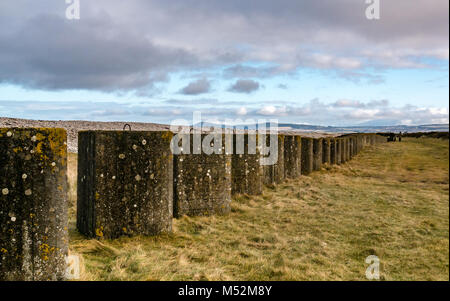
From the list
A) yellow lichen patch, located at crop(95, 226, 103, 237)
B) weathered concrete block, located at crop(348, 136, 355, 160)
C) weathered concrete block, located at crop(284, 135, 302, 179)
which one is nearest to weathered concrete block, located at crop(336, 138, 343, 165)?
weathered concrete block, located at crop(348, 136, 355, 160)

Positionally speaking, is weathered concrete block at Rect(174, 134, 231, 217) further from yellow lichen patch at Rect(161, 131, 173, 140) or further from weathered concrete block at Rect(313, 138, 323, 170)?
weathered concrete block at Rect(313, 138, 323, 170)

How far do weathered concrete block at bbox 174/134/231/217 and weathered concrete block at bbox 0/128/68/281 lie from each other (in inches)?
135

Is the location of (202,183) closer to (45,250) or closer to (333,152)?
(45,250)

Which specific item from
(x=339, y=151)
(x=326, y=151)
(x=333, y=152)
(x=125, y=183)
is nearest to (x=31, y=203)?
(x=125, y=183)

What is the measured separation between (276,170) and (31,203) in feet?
30.0

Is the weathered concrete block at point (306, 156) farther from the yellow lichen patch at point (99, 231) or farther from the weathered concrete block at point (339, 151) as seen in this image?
the yellow lichen patch at point (99, 231)

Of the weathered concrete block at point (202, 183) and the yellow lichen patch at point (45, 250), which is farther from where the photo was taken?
the weathered concrete block at point (202, 183)

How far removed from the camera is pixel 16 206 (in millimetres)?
3904

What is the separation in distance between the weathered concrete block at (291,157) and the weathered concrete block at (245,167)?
3.72 metres

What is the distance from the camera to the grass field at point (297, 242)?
4.66 m

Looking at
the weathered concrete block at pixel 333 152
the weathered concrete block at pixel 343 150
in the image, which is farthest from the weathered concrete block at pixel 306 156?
the weathered concrete block at pixel 343 150

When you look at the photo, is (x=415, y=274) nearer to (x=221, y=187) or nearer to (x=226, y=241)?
(x=226, y=241)

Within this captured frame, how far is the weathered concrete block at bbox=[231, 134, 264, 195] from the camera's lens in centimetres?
970
